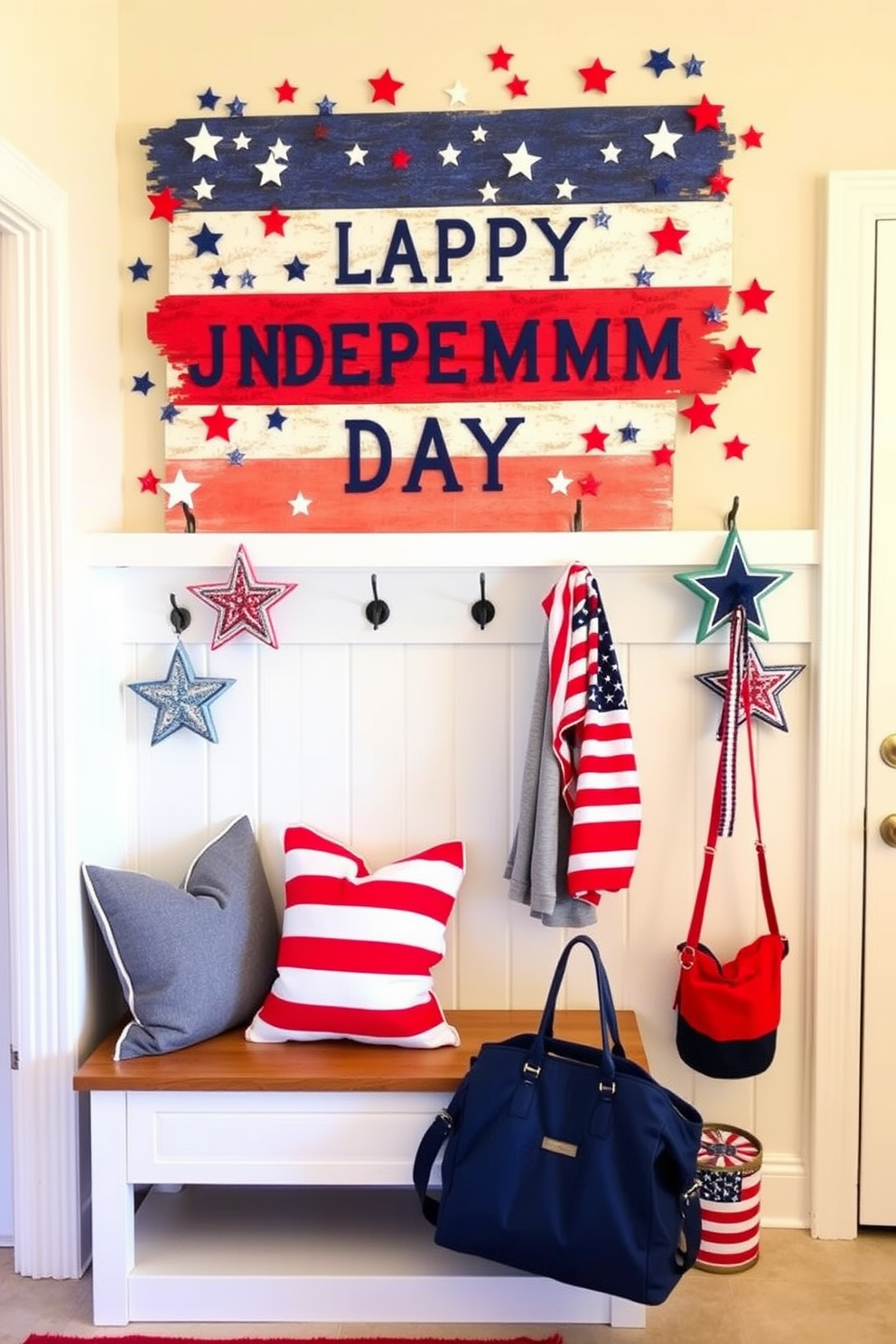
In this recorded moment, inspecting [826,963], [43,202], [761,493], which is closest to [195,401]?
[43,202]

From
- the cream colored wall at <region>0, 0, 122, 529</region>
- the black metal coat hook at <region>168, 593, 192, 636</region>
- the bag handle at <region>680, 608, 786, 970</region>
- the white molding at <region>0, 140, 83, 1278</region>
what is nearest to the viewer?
the cream colored wall at <region>0, 0, 122, 529</region>

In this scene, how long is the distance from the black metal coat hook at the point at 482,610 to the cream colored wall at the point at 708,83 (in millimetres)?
403

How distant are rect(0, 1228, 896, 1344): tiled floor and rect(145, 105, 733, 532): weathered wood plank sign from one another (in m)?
1.39

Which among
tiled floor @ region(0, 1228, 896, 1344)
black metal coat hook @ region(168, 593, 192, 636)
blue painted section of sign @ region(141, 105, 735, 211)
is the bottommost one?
tiled floor @ region(0, 1228, 896, 1344)

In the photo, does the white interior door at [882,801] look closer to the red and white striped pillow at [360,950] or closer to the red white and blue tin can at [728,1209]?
the red white and blue tin can at [728,1209]

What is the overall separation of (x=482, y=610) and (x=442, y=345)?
1.67 feet

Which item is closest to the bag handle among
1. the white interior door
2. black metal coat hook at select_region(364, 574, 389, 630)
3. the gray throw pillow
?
the white interior door

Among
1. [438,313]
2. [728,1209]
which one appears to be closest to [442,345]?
[438,313]

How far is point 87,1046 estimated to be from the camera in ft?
7.43

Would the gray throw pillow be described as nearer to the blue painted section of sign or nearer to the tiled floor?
the tiled floor

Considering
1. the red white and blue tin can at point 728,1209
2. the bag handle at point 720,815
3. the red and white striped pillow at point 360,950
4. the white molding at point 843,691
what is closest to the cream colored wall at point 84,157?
the red and white striped pillow at point 360,950

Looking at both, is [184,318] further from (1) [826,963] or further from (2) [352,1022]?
(1) [826,963]

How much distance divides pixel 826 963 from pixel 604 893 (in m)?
0.44

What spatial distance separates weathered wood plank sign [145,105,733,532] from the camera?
230 centimetres
